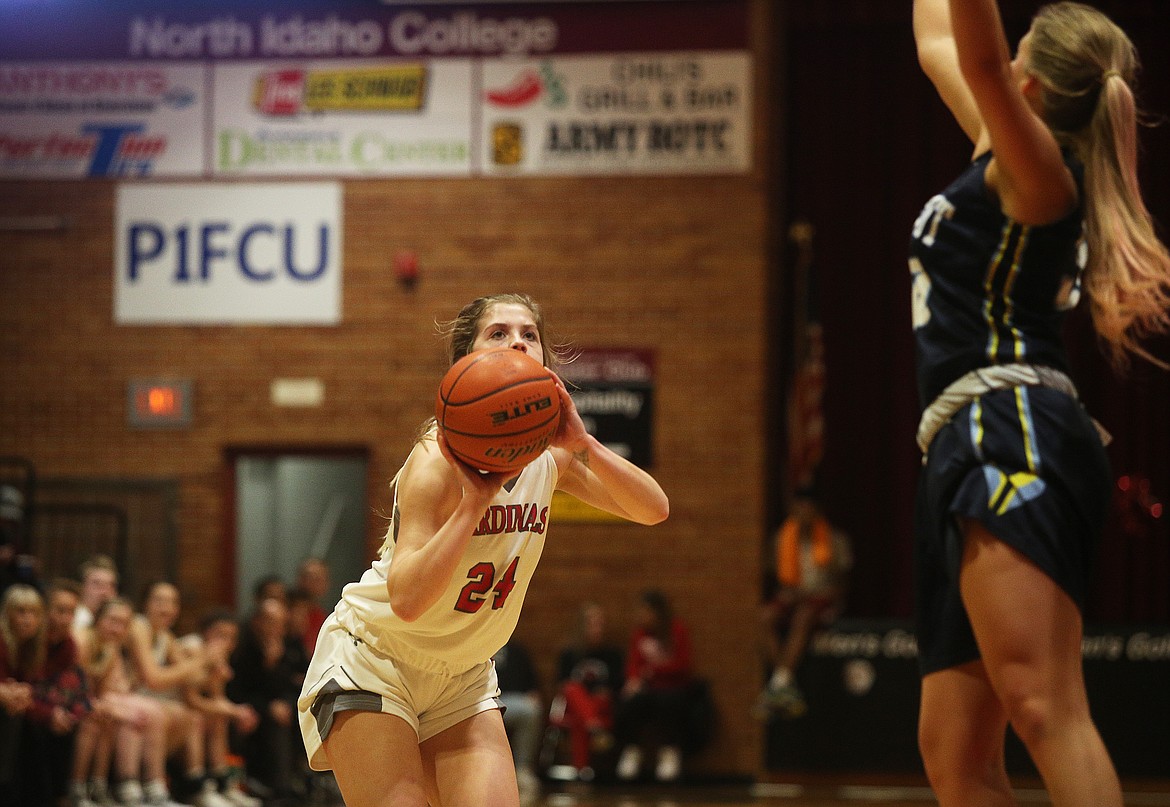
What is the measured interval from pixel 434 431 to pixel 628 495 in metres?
0.44

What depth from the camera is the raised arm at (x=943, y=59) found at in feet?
8.21

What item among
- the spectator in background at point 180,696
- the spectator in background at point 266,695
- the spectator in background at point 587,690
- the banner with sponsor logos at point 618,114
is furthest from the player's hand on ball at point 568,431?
the banner with sponsor logos at point 618,114

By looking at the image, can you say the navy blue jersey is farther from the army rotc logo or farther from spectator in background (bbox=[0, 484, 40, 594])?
the army rotc logo

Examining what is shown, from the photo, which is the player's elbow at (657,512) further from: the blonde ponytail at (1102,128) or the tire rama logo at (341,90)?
the tire rama logo at (341,90)

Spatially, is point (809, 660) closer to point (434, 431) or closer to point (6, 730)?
point (6, 730)

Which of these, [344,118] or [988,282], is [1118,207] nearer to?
[988,282]

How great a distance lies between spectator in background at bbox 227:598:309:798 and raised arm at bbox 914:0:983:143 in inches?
264

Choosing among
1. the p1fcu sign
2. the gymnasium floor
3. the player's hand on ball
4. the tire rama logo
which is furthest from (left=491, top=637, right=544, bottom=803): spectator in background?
the player's hand on ball

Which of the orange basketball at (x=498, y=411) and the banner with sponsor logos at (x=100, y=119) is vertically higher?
the banner with sponsor logos at (x=100, y=119)

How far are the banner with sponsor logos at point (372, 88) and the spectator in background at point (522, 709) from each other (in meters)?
3.55

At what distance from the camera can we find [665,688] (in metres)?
9.91

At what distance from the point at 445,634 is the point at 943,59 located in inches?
59.1

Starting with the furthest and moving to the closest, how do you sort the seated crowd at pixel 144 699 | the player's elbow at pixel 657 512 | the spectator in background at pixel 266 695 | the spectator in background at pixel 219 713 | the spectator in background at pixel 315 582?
1. the spectator in background at pixel 315 582
2. the spectator in background at pixel 266 695
3. the spectator in background at pixel 219 713
4. the seated crowd at pixel 144 699
5. the player's elbow at pixel 657 512

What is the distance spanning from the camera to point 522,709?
31.0ft
